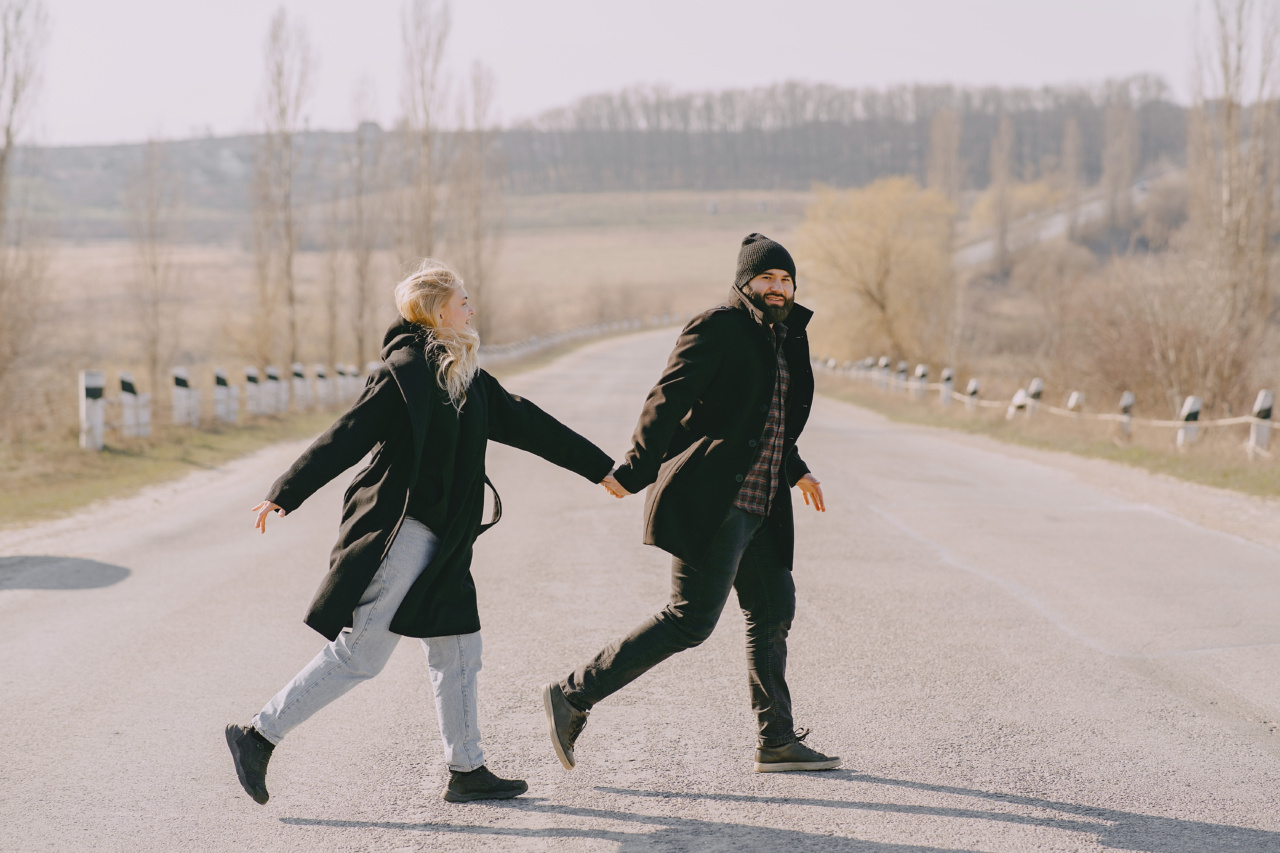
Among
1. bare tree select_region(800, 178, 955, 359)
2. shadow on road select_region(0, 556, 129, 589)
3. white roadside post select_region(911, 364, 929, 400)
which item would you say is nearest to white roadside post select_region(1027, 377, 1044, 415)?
white roadside post select_region(911, 364, 929, 400)

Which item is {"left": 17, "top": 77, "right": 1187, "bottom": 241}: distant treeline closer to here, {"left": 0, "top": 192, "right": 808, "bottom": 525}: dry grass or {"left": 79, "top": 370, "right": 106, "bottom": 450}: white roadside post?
{"left": 0, "top": 192, "right": 808, "bottom": 525}: dry grass

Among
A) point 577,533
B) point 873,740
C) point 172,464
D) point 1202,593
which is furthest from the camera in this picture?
point 172,464

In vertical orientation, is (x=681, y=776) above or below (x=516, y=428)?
below

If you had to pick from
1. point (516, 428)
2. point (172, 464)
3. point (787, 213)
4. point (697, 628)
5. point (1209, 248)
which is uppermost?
point (787, 213)

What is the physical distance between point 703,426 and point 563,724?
1.18 m

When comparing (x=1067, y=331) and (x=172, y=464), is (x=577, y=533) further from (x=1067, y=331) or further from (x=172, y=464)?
(x=1067, y=331)

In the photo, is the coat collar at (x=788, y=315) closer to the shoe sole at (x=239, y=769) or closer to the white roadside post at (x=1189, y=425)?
the shoe sole at (x=239, y=769)

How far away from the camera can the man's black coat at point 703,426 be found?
12.8 ft

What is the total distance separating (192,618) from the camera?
6305mm

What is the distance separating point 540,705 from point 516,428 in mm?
1434

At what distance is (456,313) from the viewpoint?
3.80m

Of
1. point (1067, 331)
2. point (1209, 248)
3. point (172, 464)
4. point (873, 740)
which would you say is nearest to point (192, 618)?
point (873, 740)

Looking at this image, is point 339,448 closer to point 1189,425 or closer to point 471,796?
point 471,796

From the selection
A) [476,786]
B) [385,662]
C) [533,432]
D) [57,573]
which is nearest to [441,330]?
[533,432]
